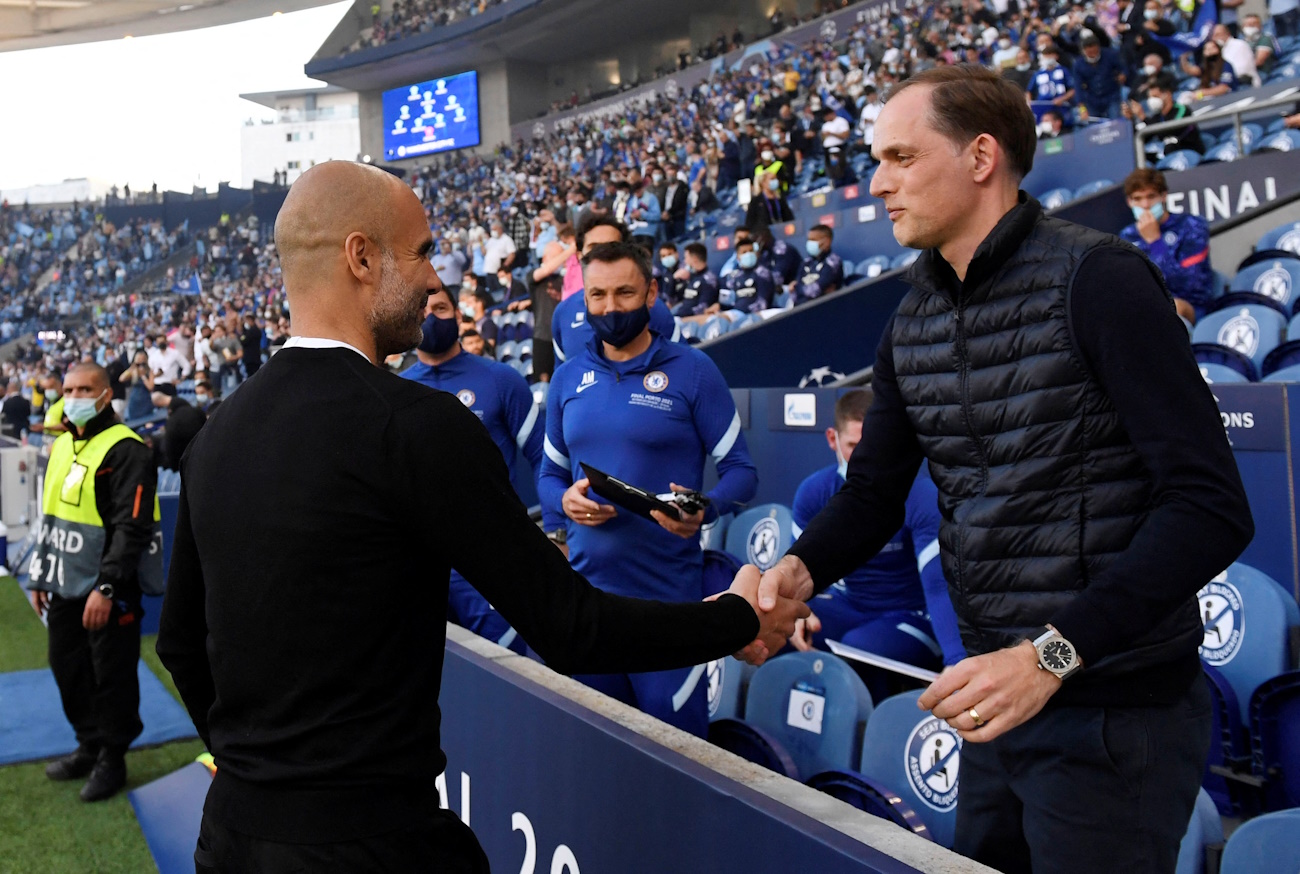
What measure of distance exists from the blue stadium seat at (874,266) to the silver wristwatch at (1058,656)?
9070 mm

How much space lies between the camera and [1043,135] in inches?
415

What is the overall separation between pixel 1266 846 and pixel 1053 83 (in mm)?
10600

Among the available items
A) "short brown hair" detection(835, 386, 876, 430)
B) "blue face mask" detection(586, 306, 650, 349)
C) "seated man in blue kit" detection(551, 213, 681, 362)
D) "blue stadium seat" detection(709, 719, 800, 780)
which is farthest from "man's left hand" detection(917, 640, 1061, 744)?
"seated man in blue kit" detection(551, 213, 681, 362)

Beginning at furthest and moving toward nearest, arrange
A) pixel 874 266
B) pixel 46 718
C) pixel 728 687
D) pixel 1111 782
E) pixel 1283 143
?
pixel 874 266
pixel 1283 143
pixel 46 718
pixel 728 687
pixel 1111 782

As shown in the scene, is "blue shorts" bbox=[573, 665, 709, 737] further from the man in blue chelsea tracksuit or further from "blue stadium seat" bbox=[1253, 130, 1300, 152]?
"blue stadium seat" bbox=[1253, 130, 1300, 152]

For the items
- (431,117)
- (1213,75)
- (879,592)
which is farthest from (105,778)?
(431,117)

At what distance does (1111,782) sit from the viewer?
1.47 meters

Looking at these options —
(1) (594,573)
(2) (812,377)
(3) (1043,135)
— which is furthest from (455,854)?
(3) (1043,135)

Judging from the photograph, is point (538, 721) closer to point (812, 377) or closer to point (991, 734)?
point (991, 734)

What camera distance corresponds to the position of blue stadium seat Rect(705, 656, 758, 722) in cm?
379

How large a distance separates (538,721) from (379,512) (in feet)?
3.51

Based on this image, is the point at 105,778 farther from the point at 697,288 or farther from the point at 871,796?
the point at 697,288

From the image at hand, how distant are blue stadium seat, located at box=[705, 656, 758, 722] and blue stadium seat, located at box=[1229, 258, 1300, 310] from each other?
3.88 m

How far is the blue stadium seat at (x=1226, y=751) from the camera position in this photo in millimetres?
2992
